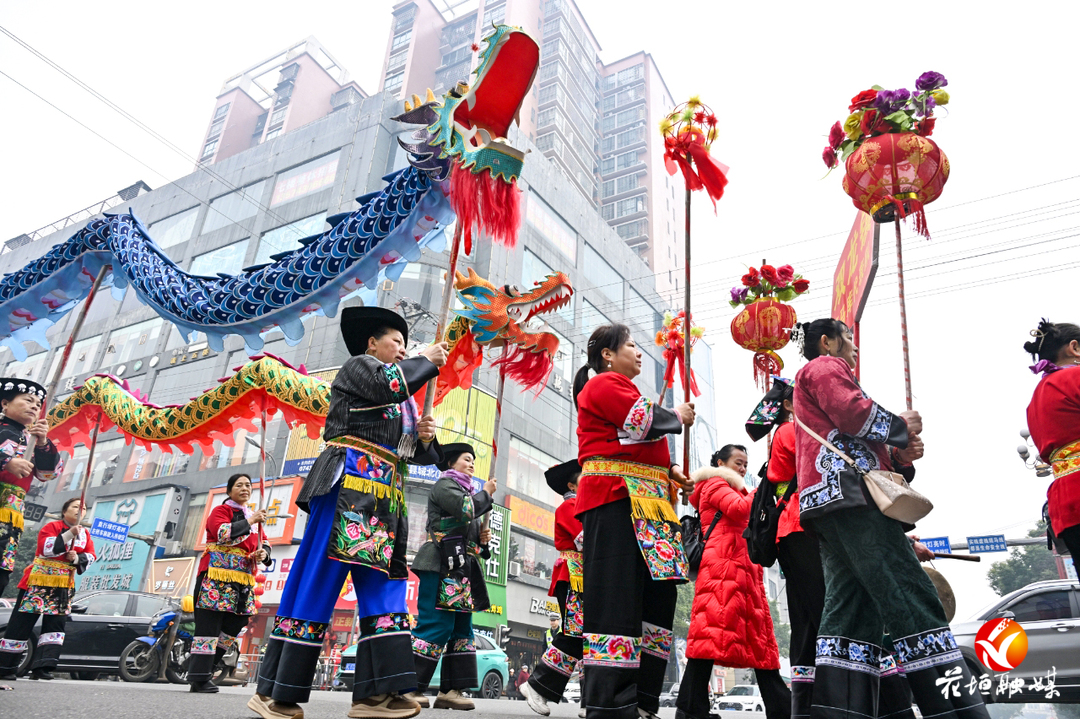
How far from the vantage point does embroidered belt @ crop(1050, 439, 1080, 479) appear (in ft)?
11.2

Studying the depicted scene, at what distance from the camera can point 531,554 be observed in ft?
85.6

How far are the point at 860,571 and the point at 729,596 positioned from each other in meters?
1.52

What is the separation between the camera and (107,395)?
7961 millimetres

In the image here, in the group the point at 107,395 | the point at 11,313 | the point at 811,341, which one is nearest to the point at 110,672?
the point at 107,395

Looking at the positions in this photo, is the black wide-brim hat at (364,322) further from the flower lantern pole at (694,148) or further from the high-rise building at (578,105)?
the high-rise building at (578,105)

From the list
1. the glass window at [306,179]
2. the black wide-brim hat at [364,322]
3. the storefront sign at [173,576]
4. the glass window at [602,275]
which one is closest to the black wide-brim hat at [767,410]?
the black wide-brim hat at [364,322]

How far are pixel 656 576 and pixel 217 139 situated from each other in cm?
6434

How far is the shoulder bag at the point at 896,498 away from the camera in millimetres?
2414

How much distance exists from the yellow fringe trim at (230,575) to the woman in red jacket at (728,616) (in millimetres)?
3845

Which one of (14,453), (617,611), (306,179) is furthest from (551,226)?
(617,611)

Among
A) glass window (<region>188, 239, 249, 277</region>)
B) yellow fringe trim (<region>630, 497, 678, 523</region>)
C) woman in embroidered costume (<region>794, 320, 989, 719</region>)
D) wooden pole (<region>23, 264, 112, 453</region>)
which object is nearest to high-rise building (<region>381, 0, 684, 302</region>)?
glass window (<region>188, 239, 249, 277</region>)

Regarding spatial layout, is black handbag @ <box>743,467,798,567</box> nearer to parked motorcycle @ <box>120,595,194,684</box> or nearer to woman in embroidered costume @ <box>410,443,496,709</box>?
woman in embroidered costume @ <box>410,443,496,709</box>

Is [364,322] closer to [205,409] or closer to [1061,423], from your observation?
[1061,423]

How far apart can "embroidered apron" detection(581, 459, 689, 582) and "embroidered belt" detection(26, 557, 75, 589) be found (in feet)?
17.5
